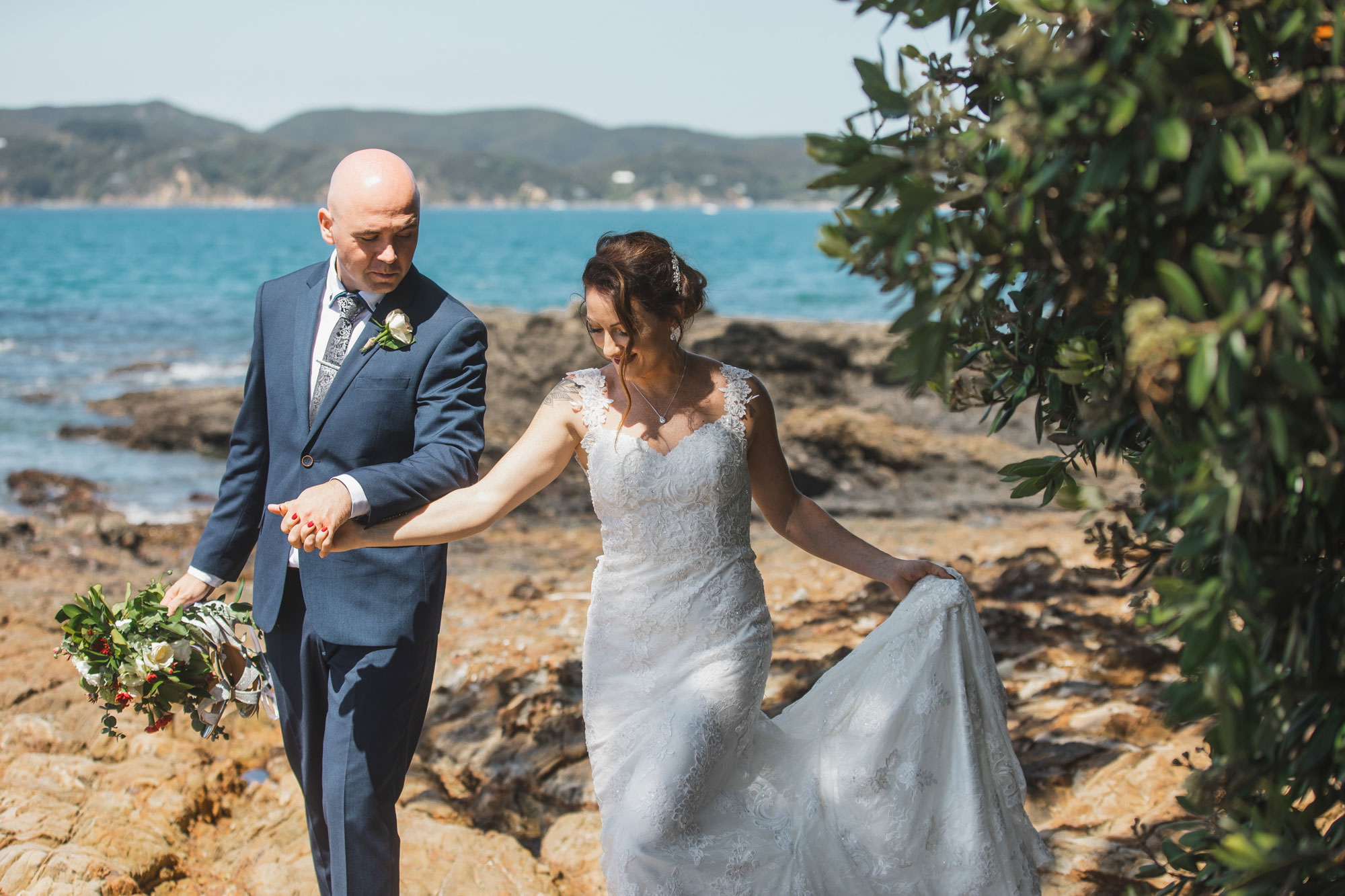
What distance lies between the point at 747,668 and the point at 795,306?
38.2 metres

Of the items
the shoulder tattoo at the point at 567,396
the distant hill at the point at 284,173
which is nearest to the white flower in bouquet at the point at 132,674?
the shoulder tattoo at the point at 567,396

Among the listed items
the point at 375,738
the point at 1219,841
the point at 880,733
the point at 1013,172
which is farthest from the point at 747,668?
the point at 1013,172

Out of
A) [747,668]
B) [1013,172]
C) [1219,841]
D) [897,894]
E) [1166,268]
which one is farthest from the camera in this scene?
[747,668]

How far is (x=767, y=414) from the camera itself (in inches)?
141

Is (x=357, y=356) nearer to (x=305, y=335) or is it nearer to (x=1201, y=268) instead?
(x=305, y=335)

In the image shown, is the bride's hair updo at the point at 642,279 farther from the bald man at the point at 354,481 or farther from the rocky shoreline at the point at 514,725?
the rocky shoreline at the point at 514,725

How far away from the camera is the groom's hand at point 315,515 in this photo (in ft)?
9.88

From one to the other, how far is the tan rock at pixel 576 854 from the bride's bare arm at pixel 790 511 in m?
1.38

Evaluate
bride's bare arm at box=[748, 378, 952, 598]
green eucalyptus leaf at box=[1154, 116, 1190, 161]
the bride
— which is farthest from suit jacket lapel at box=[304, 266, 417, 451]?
green eucalyptus leaf at box=[1154, 116, 1190, 161]

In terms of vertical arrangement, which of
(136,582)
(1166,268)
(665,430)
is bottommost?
(136,582)

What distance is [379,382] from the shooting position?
3.38 metres

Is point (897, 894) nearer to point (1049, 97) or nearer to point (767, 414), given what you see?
point (767, 414)

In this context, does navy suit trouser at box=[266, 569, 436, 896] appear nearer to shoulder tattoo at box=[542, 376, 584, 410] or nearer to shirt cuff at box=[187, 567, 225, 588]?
shirt cuff at box=[187, 567, 225, 588]

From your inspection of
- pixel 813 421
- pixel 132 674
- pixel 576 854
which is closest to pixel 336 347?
pixel 132 674
